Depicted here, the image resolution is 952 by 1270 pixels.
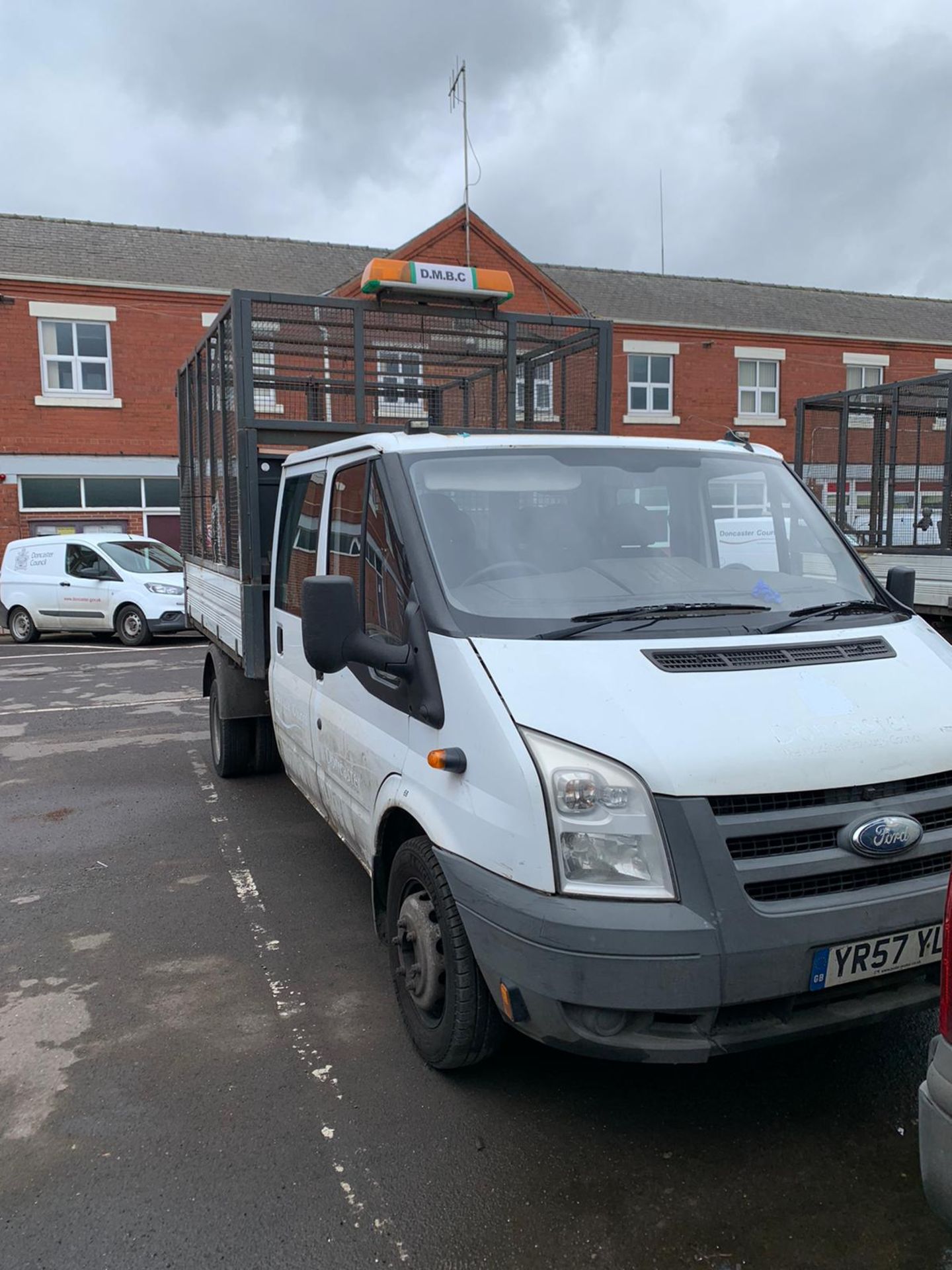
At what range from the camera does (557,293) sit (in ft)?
78.9

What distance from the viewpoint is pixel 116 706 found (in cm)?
1020

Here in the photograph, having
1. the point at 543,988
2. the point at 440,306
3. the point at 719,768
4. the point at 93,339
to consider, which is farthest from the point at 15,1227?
the point at 93,339

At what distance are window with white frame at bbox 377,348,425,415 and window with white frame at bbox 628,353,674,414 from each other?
19.8 metres

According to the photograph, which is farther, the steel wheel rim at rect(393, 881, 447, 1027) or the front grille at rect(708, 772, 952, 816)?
the steel wheel rim at rect(393, 881, 447, 1027)

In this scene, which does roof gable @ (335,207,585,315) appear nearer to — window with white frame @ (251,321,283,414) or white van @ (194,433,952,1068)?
window with white frame @ (251,321,283,414)

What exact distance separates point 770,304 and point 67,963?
97.6 feet

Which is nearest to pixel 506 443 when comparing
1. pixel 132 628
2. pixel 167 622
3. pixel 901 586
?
pixel 901 586

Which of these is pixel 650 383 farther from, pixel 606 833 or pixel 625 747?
pixel 606 833

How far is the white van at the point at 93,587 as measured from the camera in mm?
15859

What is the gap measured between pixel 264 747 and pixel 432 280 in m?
3.46

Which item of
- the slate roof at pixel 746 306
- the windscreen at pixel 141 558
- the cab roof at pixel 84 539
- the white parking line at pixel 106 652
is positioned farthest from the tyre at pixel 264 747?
the slate roof at pixel 746 306

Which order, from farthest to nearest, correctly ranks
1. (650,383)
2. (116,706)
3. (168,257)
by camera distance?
(650,383), (168,257), (116,706)

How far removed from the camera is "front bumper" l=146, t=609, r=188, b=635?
1576 cm

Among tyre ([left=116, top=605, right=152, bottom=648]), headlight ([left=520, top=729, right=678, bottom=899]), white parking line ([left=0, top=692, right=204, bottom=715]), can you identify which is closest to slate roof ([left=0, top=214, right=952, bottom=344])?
tyre ([left=116, top=605, right=152, bottom=648])
